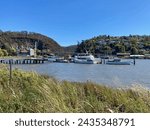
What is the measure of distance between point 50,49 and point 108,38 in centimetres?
3968

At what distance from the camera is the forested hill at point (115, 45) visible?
169 meters

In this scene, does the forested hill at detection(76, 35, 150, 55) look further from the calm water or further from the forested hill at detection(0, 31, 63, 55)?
the calm water

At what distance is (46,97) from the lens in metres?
6.25

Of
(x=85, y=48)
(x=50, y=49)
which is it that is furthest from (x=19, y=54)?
(x=85, y=48)

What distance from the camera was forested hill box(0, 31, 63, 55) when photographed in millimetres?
129875

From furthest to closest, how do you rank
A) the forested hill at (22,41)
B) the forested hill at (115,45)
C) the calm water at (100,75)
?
the forested hill at (115,45), the forested hill at (22,41), the calm water at (100,75)

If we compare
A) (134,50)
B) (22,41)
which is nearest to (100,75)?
(22,41)

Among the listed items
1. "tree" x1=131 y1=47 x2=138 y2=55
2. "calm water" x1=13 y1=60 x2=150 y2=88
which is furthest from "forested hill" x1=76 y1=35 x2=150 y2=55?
"calm water" x1=13 y1=60 x2=150 y2=88

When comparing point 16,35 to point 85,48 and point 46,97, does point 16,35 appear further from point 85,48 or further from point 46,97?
point 46,97

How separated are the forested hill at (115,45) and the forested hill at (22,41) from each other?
16.0 meters

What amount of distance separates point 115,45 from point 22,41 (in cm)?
4873

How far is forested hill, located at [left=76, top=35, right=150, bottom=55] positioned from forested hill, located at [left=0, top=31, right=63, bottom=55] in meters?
16.0

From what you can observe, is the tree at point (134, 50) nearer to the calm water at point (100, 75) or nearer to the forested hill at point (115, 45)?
the forested hill at point (115, 45)

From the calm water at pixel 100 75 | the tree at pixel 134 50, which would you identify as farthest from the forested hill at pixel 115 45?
the calm water at pixel 100 75
